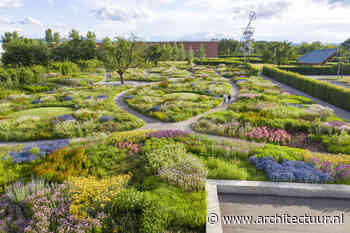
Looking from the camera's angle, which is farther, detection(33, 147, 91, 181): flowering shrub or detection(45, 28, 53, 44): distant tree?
detection(45, 28, 53, 44): distant tree

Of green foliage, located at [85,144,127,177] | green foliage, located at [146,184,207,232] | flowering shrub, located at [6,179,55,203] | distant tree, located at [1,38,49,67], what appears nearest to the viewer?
green foliage, located at [146,184,207,232]

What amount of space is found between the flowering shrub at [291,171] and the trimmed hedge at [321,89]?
1407cm

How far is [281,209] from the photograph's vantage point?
581cm

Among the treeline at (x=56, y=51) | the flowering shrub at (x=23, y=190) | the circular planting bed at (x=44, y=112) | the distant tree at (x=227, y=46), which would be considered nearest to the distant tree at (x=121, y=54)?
the treeline at (x=56, y=51)

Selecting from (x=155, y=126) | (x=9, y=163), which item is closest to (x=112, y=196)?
(x=9, y=163)

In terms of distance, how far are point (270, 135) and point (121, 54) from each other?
2378 cm

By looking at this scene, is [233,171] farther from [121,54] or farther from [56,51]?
[56,51]

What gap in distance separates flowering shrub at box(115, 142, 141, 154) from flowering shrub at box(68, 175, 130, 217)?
220cm

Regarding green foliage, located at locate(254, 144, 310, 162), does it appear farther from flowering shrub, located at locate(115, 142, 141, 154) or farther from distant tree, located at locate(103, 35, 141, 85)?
distant tree, located at locate(103, 35, 141, 85)

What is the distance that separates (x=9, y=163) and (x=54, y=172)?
Answer: 2.72m

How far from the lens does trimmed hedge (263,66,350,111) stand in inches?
705

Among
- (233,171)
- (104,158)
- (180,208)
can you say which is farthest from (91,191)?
(233,171)

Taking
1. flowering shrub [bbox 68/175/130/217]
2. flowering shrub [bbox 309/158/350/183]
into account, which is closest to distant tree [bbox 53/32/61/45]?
flowering shrub [bbox 68/175/130/217]

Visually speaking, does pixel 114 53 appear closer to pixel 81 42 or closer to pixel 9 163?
pixel 9 163
